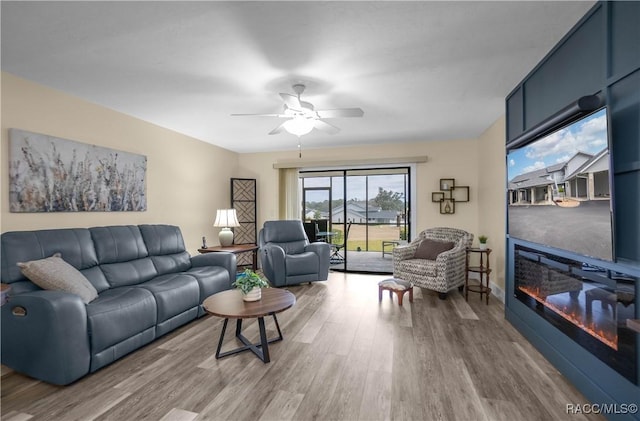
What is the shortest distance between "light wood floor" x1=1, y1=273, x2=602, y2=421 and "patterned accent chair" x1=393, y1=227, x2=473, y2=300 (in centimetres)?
83

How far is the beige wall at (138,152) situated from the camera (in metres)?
2.66

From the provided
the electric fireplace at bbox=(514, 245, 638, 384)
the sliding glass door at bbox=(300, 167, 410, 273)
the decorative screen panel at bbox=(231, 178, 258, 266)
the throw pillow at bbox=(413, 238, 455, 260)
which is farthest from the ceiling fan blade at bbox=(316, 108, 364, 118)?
the decorative screen panel at bbox=(231, 178, 258, 266)

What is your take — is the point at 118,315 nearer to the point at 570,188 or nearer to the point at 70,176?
the point at 70,176

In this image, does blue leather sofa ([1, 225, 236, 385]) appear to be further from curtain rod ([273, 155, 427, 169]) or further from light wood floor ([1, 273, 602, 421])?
curtain rod ([273, 155, 427, 169])

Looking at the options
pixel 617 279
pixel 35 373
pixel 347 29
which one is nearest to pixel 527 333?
pixel 617 279

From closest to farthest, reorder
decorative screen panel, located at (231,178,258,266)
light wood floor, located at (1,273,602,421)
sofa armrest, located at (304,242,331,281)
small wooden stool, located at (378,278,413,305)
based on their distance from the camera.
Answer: light wood floor, located at (1,273,602,421) < small wooden stool, located at (378,278,413,305) < sofa armrest, located at (304,242,331,281) < decorative screen panel, located at (231,178,258,266)

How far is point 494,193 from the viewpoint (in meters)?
4.08

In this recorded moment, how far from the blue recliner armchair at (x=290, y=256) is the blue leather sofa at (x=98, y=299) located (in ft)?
Answer: 2.91

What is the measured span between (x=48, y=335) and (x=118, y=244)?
1.28 meters

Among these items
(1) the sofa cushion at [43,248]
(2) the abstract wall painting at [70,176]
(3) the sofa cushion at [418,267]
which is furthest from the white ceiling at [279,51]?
(3) the sofa cushion at [418,267]

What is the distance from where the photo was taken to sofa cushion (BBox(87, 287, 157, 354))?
7.06 feet

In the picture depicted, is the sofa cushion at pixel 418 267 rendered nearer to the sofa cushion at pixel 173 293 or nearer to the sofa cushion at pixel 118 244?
the sofa cushion at pixel 173 293

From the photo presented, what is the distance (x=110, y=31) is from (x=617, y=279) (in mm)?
3516

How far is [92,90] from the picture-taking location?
2.94m
